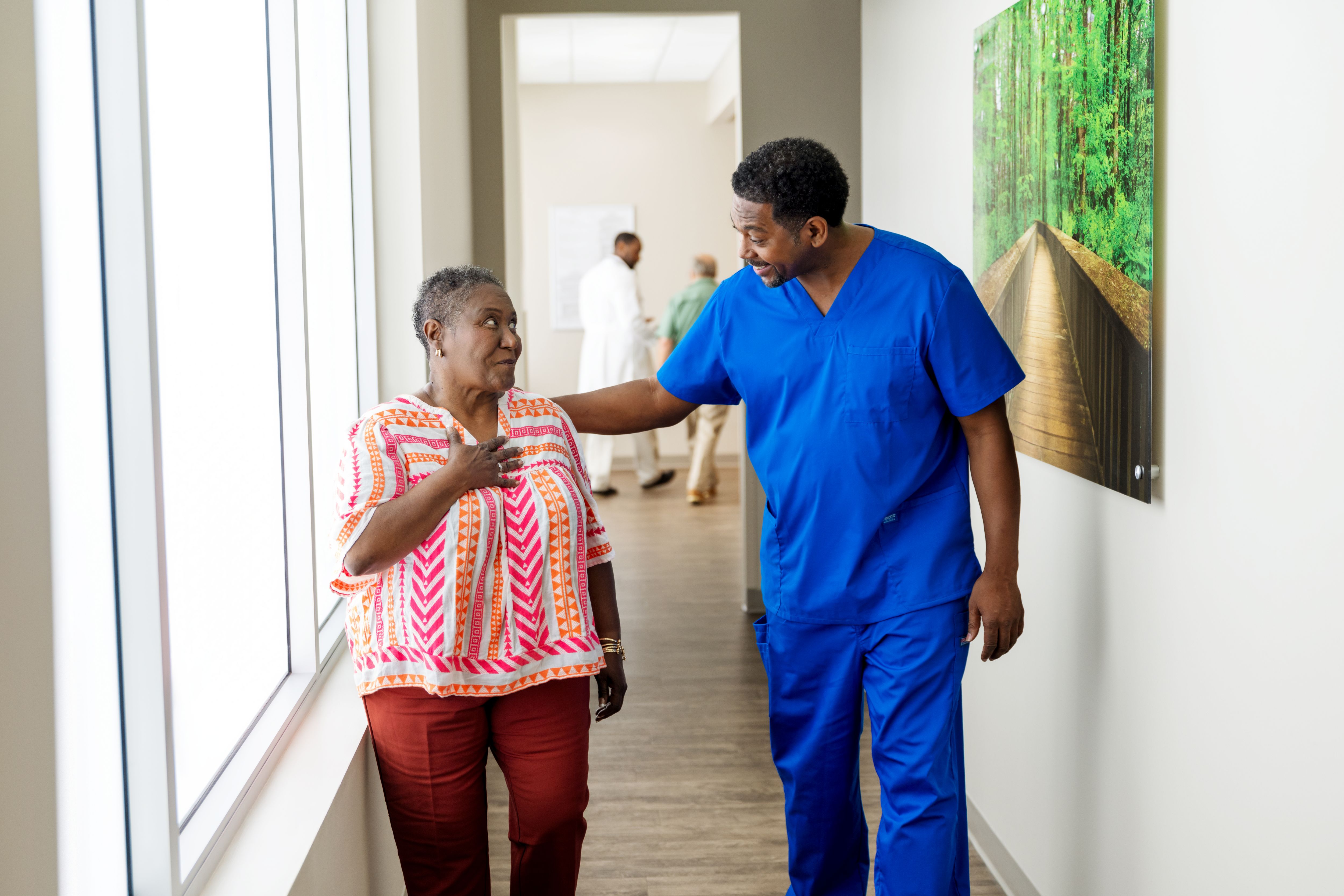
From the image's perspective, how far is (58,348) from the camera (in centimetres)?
100

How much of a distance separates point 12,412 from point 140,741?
0.50 m

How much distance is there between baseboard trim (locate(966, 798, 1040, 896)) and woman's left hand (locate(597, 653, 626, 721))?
0.84 meters

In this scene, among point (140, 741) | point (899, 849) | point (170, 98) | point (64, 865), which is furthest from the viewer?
point (899, 849)

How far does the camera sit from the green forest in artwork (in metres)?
1.61

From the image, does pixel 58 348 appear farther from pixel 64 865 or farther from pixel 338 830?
pixel 338 830

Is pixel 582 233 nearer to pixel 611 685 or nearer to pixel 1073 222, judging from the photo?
pixel 1073 222

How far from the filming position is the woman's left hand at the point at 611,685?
70.7 inches

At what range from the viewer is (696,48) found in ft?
24.1

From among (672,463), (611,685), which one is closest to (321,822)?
(611,685)

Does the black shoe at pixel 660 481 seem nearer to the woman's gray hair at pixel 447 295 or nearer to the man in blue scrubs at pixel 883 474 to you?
the man in blue scrubs at pixel 883 474

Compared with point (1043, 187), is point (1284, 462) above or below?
below

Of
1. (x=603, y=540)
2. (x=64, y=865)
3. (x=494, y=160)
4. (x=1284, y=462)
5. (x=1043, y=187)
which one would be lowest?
(x=64, y=865)

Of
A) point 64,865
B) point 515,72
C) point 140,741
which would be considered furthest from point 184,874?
point 515,72

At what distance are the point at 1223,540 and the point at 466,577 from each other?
1.03 m
